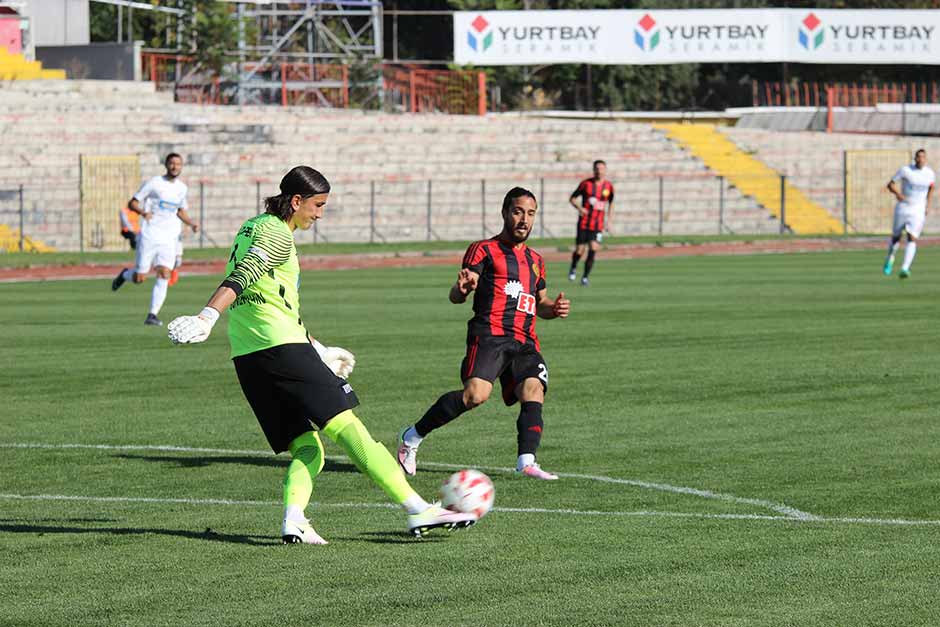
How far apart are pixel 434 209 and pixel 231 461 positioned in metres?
37.2

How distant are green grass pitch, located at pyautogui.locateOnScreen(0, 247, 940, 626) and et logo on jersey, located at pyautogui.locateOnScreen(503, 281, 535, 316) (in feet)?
3.65

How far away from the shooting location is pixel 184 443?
12828mm

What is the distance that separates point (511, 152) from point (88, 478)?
43.6 meters

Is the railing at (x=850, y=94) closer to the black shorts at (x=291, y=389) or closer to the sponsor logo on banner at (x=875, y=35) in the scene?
the sponsor logo on banner at (x=875, y=35)

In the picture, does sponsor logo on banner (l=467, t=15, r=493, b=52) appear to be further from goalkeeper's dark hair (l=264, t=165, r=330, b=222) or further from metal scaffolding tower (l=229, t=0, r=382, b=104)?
goalkeeper's dark hair (l=264, t=165, r=330, b=222)

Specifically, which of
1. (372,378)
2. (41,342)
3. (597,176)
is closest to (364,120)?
(597,176)

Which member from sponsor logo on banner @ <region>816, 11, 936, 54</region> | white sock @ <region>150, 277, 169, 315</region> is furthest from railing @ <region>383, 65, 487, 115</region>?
white sock @ <region>150, 277, 169, 315</region>

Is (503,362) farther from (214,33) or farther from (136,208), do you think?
(214,33)

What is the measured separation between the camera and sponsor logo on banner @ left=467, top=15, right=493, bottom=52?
60.8m

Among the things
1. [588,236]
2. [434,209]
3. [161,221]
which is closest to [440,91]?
[434,209]

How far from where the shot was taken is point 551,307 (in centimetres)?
1114

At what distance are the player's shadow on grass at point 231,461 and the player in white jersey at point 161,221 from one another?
1045 centimetres

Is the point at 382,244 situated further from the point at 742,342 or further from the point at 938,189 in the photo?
the point at 742,342

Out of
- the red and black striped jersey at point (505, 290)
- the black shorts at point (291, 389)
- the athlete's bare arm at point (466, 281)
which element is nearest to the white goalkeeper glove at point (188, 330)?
the black shorts at point (291, 389)
